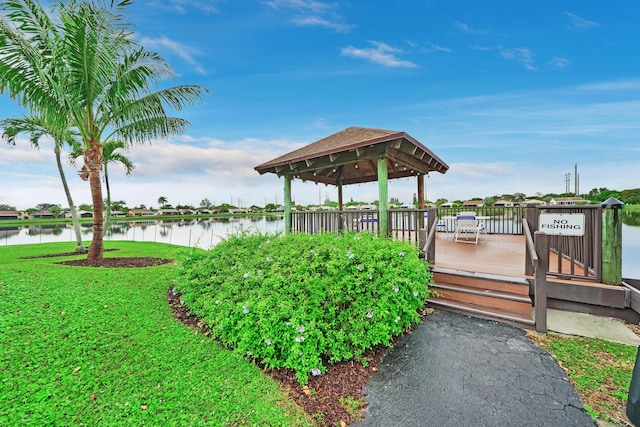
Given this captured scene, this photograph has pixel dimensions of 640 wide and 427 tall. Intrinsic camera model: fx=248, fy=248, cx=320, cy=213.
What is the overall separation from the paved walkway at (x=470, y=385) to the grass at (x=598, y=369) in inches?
4.3

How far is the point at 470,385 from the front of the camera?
8.17 feet

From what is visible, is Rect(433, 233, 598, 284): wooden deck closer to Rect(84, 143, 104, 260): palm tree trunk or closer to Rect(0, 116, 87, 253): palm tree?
Rect(84, 143, 104, 260): palm tree trunk

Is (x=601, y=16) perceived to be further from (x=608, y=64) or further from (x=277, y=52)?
(x=277, y=52)

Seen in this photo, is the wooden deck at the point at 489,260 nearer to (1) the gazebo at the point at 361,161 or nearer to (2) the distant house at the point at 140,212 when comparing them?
(1) the gazebo at the point at 361,161

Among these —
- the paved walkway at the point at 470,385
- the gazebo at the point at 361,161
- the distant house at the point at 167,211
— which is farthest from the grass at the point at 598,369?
the distant house at the point at 167,211

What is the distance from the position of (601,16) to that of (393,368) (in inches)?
460

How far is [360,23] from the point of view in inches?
345

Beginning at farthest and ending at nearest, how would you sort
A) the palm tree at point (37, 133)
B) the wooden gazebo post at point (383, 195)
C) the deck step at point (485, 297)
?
the palm tree at point (37, 133) → the wooden gazebo post at point (383, 195) → the deck step at point (485, 297)

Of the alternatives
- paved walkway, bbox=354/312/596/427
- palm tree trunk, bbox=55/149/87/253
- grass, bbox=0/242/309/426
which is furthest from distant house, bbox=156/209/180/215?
paved walkway, bbox=354/312/596/427

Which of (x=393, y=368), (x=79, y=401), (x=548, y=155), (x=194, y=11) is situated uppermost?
(x=194, y=11)

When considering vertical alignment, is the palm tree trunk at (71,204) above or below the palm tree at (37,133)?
below

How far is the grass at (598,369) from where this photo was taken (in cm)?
216

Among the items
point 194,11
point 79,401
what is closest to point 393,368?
point 79,401

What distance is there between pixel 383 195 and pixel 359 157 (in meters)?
1.15
